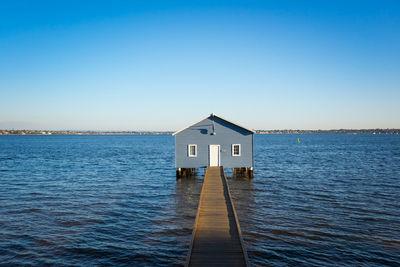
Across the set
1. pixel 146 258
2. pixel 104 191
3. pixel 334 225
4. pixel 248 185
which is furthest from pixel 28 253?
pixel 248 185

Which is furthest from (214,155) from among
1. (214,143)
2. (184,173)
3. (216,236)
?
(216,236)

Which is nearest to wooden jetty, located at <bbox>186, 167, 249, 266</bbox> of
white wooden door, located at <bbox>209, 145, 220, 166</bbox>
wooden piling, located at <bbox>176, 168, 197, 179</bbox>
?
white wooden door, located at <bbox>209, 145, 220, 166</bbox>

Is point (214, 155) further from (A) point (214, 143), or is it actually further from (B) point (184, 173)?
(B) point (184, 173)

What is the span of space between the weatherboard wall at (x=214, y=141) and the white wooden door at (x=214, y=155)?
0.30 metres

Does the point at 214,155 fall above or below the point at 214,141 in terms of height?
below

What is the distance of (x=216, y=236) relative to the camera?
11375 millimetres

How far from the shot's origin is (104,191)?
25875 millimetres

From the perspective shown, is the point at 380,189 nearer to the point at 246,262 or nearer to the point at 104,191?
the point at 246,262

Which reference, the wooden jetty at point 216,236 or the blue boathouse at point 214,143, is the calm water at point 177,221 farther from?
the blue boathouse at point 214,143

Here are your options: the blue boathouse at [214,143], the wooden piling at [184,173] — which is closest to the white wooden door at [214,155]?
the blue boathouse at [214,143]

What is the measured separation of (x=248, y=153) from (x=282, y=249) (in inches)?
626

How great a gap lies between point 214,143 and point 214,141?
187 millimetres

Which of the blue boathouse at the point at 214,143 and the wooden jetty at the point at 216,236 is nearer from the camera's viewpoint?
the wooden jetty at the point at 216,236

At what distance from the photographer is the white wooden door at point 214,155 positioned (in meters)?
28.5
